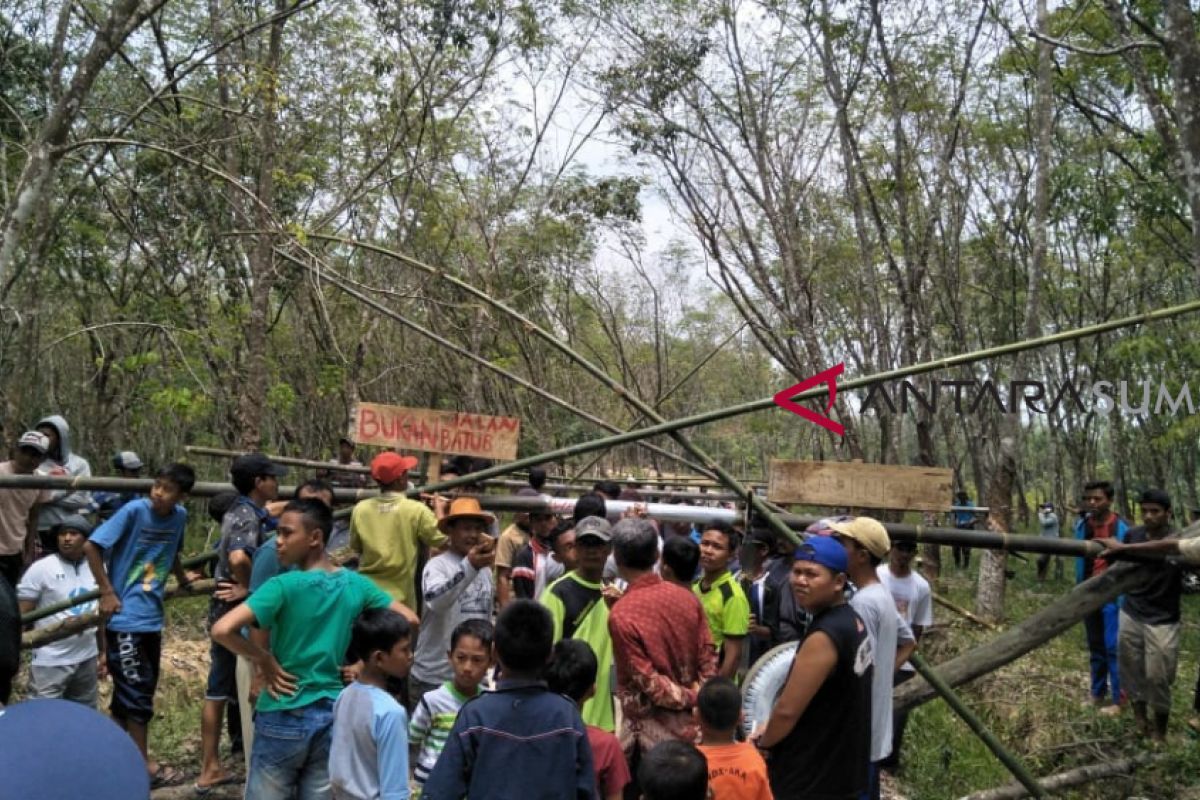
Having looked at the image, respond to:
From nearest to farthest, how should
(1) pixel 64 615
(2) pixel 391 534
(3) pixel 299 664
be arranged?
(3) pixel 299 664, (2) pixel 391 534, (1) pixel 64 615

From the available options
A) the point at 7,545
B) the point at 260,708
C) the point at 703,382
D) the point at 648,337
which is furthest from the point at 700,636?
the point at 703,382

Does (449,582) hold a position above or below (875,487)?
below

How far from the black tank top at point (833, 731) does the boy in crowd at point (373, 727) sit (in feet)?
4.15

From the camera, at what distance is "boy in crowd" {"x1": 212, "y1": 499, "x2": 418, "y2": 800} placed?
3.41 m

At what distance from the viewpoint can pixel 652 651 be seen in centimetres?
352

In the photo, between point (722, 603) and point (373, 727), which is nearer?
point (373, 727)

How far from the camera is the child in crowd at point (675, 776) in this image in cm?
258

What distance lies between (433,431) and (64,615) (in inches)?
92.0

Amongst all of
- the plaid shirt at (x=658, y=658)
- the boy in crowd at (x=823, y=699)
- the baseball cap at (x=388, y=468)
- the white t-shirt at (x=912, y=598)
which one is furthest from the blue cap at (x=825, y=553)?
the white t-shirt at (x=912, y=598)

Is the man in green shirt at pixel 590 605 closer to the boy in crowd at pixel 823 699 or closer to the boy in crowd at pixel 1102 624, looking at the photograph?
the boy in crowd at pixel 823 699

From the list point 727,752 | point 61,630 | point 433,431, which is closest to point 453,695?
point 727,752

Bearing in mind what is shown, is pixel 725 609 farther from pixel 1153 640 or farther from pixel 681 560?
pixel 1153 640

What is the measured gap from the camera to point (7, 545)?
6.09 metres

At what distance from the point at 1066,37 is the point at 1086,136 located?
6.54 metres
